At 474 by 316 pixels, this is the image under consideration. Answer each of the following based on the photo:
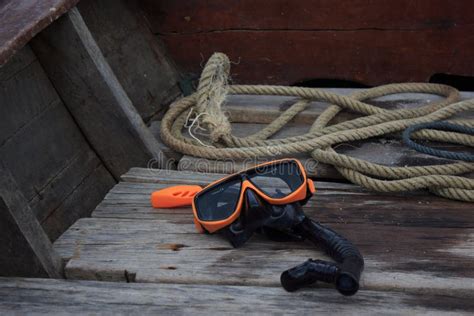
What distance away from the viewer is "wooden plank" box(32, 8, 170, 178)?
2176mm

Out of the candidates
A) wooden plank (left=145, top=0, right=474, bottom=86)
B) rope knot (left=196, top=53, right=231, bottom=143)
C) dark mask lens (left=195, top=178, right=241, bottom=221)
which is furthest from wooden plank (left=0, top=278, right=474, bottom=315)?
wooden plank (left=145, top=0, right=474, bottom=86)

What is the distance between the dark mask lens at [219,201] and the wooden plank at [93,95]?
1.89ft

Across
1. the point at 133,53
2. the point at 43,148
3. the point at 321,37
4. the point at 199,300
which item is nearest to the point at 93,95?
the point at 43,148

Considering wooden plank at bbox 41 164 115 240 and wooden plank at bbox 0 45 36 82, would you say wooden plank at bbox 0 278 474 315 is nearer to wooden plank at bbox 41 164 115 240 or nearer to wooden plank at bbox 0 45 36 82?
wooden plank at bbox 41 164 115 240

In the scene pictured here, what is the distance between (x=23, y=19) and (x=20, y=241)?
67cm

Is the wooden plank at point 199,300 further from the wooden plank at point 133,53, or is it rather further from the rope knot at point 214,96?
the wooden plank at point 133,53

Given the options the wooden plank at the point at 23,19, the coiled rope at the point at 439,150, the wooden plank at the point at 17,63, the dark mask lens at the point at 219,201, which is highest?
the wooden plank at the point at 23,19

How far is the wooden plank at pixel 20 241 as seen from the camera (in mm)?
1628

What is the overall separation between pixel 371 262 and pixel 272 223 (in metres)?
0.27

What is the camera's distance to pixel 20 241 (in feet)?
5.43

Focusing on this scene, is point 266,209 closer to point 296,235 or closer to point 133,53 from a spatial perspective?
point 296,235

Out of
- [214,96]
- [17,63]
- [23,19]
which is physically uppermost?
[23,19]

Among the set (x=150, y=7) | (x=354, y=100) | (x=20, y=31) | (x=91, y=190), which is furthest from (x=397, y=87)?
(x=20, y=31)

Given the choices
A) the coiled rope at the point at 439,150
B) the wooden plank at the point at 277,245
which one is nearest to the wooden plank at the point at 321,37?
the coiled rope at the point at 439,150
